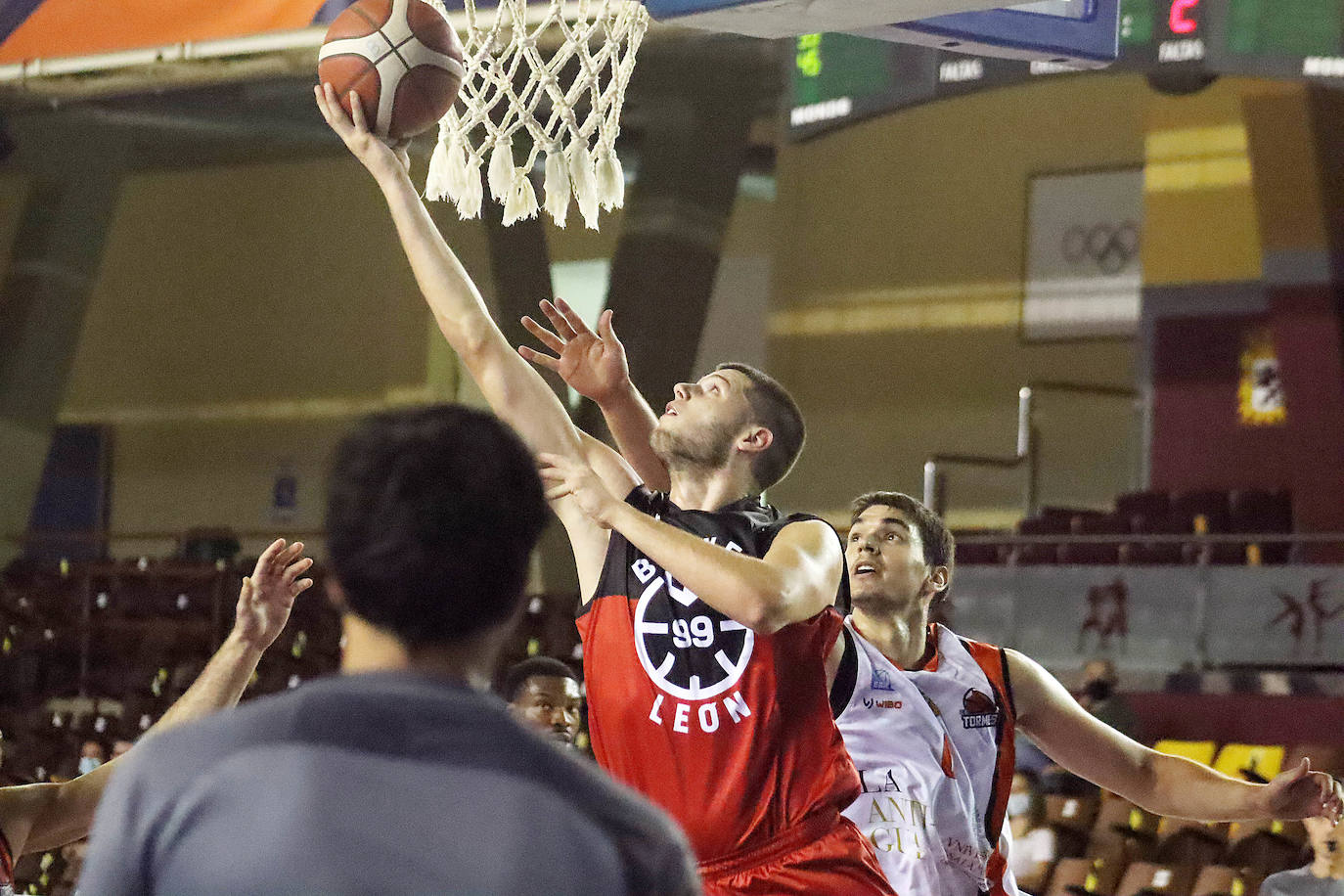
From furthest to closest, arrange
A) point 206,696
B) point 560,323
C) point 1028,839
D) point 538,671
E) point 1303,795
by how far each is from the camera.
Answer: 1. point 1028,839
2. point 538,671
3. point 560,323
4. point 1303,795
5. point 206,696

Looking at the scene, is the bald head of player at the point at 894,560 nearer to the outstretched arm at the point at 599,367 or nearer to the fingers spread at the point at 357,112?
the outstretched arm at the point at 599,367

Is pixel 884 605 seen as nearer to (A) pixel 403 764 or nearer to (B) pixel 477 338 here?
Answer: (B) pixel 477 338

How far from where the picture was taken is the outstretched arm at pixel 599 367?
3.44 meters

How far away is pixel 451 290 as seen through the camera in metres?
3.28

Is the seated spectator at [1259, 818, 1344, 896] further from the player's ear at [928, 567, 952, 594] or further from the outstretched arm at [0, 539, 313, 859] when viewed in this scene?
the outstretched arm at [0, 539, 313, 859]

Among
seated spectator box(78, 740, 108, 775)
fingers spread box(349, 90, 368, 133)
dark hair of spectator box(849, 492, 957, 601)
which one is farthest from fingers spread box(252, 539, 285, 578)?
seated spectator box(78, 740, 108, 775)

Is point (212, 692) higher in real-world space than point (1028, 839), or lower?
higher

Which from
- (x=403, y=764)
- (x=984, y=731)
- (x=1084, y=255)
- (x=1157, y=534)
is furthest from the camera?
(x=1084, y=255)

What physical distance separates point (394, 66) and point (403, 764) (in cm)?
248

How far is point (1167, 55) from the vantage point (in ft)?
26.4

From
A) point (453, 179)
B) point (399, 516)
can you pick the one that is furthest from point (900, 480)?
point (399, 516)

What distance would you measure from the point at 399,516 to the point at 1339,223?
1258cm

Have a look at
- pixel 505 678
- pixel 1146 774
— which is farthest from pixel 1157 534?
pixel 1146 774

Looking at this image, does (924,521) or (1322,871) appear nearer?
(924,521)
